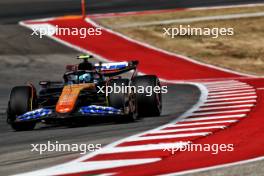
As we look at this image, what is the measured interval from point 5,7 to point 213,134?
3273 cm

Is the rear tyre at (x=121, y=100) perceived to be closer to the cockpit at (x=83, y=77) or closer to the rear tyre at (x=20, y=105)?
the cockpit at (x=83, y=77)

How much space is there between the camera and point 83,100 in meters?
16.3

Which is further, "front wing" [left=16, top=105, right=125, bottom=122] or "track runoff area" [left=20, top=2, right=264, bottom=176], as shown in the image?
"front wing" [left=16, top=105, right=125, bottom=122]

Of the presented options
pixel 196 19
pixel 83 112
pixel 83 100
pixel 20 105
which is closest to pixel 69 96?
pixel 83 100

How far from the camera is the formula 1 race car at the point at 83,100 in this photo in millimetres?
15625

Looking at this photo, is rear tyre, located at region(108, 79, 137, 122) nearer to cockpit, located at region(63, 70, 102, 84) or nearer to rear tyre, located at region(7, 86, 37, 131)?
cockpit, located at region(63, 70, 102, 84)

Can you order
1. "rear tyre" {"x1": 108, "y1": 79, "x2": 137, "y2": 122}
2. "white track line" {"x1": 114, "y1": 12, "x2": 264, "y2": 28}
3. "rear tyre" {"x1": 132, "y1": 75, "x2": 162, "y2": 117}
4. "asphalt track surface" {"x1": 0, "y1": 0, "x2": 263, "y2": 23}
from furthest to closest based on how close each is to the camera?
"asphalt track surface" {"x1": 0, "y1": 0, "x2": 263, "y2": 23}
"white track line" {"x1": 114, "y1": 12, "x2": 264, "y2": 28}
"rear tyre" {"x1": 132, "y1": 75, "x2": 162, "y2": 117}
"rear tyre" {"x1": 108, "y1": 79, "x2": 137, "y2": 122}

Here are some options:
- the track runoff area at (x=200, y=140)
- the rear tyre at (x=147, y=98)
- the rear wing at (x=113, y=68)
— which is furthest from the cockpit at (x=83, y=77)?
the track runoff area at (x=200, y=140)

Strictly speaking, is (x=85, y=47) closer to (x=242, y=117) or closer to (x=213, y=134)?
(x=242, y=117)

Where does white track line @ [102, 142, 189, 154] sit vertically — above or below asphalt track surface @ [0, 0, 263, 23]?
below

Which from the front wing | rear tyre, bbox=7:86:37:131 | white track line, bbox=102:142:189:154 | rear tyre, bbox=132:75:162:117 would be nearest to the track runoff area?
white track line, bbox=102:142:189:154

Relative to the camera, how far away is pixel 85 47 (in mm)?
33844

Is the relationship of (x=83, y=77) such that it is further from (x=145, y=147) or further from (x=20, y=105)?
(x=145, y=147)

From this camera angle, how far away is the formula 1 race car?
15.6m
